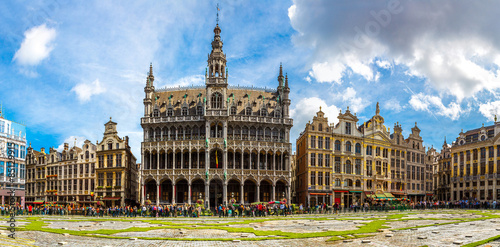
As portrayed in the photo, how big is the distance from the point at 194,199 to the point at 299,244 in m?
55.6

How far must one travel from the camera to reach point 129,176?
9119 cm

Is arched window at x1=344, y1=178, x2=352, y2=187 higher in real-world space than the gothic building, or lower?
lower

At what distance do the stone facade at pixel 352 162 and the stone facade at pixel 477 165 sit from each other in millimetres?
9963

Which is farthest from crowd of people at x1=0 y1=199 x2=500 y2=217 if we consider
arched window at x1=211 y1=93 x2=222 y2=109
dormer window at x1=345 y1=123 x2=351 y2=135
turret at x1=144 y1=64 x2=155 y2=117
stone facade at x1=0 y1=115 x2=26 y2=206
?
turret at x1=144 y1=64 x2=155 y2=117

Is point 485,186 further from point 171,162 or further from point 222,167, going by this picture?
point 171,162

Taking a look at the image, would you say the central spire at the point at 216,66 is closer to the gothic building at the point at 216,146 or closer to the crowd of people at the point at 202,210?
the gothic building at the point at 216,146

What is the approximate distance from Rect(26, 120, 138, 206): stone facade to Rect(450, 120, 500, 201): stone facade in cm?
6940

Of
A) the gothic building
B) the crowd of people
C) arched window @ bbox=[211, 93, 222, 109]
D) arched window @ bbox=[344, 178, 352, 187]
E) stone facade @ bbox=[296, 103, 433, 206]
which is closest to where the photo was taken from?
the crowd of people

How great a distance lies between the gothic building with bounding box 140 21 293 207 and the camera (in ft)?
259

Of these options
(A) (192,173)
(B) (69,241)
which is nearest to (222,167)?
(A) (192,173)

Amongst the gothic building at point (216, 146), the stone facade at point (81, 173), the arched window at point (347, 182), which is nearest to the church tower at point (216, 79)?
the gothic building at point (216, 146)

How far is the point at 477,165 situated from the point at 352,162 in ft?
94.0

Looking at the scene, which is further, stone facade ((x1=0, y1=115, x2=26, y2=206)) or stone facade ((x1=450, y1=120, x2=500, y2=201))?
stone facade ((x1=450, y1=120, x2=500, y2=201))

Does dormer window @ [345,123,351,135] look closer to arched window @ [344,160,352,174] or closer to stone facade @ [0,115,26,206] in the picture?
arched window @ [344,160,352,174]
